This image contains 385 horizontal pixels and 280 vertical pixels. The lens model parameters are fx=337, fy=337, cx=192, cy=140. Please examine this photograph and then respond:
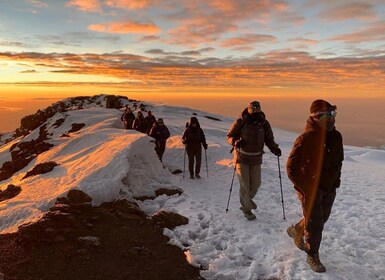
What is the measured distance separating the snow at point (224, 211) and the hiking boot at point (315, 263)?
3.6 inches

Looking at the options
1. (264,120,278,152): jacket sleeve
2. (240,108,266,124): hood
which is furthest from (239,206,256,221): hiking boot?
(240,108,266,124): hood

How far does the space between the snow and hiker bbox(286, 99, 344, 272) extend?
36.4 inches

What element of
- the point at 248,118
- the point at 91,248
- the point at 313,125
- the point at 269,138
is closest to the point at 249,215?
the point at 269,138

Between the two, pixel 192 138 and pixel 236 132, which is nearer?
pixel 236 132

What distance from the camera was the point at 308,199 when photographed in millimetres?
6094

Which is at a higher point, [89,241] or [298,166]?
[298,166]

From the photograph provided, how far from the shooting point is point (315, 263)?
20.5 feet

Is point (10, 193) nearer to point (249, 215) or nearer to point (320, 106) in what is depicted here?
point (249, 215)

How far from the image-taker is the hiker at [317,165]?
587 centimetres

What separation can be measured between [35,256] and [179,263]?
2.94 m

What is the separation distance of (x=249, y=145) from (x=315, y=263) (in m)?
3.40

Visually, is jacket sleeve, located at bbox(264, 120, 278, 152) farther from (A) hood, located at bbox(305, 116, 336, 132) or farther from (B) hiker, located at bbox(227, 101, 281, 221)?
(A) hood, located at bbox(305, 116, 336, 132)

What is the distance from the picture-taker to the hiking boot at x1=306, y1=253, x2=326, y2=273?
6.16 meters

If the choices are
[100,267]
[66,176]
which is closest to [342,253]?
[100,267]
